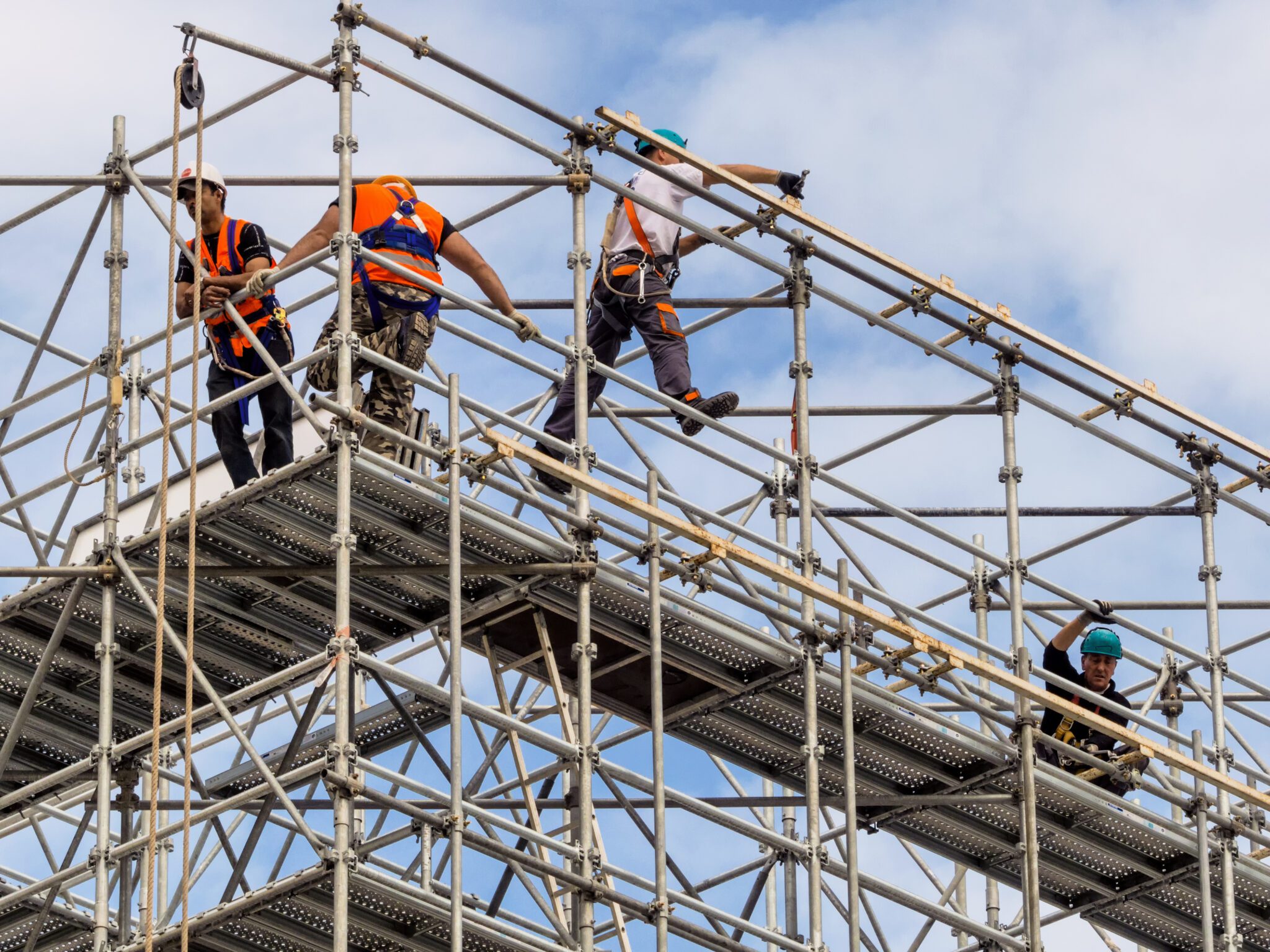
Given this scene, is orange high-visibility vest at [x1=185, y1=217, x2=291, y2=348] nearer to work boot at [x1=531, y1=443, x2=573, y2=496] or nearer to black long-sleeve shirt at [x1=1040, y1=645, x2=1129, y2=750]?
work boot at [x1=531, y1=443, x2=573, y2=496]

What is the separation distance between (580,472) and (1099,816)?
5.61m

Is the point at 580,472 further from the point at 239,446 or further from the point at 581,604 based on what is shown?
the point at 239,446

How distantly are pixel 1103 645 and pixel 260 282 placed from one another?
8284 mm

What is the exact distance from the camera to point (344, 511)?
63.8ft

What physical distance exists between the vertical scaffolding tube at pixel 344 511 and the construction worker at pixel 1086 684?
6.59 metres

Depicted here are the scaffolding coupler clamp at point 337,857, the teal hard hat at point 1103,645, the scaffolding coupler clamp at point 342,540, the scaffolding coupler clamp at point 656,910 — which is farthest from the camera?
the teal hard hat at point 1103,645

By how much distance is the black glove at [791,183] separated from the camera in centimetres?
2406

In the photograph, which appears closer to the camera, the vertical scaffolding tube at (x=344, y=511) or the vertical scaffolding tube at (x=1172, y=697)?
the vertical scaffolding tube at (x=344, y=511)

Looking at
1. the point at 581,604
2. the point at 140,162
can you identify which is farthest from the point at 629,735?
the point at 140,162

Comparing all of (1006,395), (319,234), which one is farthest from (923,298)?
(319,234)

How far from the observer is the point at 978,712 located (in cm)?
2327

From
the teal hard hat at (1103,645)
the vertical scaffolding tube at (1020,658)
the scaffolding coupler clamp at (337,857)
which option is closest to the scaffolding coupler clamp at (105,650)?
the scaffolding coupler clamp at (337,857)

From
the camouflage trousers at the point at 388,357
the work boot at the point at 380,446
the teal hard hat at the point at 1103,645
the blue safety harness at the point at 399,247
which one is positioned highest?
the teal hard hat at the point at 1103,645

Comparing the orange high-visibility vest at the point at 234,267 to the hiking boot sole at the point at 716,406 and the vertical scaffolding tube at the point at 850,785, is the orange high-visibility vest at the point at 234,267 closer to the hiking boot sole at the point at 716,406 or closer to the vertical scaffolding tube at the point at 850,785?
the hiking boot sole at the point at 716,406
